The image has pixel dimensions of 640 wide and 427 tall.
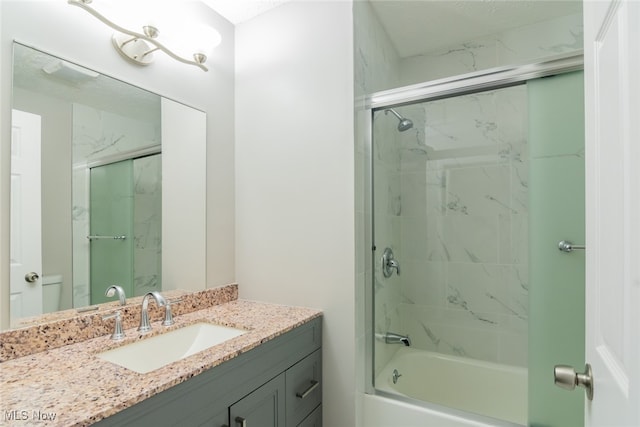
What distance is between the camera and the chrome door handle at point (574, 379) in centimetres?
68

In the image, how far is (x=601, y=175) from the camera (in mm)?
629

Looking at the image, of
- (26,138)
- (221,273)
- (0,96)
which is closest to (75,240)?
(26,138)

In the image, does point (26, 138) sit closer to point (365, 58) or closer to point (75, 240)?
point (75, 240)

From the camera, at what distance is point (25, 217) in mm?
1088

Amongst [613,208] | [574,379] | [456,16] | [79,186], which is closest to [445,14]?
[456,16]

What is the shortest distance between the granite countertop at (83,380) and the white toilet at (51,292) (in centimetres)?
15

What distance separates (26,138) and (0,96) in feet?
0.44

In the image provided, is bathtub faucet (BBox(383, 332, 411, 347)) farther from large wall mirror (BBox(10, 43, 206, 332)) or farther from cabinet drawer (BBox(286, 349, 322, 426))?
large wall mirror (BBox(10, 43, 206, 332))

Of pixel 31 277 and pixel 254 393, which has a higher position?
pixel 31 277

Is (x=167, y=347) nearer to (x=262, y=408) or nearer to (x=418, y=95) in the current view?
(x=262, y=408)

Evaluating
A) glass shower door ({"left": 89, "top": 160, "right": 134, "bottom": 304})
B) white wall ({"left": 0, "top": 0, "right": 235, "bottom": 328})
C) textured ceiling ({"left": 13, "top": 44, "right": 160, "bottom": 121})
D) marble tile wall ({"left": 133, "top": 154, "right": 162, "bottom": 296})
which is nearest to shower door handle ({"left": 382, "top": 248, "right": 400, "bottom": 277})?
white wall ({"left": 0, "top": 0, "right": 235, "bottom": 328})

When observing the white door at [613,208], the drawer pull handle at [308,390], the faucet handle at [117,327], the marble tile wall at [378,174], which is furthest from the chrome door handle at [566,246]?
the faucet handle at [117,327]

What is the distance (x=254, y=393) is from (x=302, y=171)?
0.98 metres

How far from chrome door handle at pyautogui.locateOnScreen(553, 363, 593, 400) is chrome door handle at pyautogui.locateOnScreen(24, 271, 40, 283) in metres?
1.51
